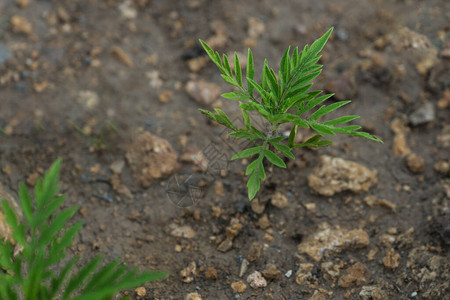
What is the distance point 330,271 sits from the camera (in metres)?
2.36

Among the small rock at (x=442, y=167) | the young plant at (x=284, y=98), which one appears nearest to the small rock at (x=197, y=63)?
the young plant at (x=284, y=98)

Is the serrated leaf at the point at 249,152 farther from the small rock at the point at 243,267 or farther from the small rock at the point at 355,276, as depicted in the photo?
the small rock at the point at 355,276

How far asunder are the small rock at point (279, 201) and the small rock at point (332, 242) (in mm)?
249

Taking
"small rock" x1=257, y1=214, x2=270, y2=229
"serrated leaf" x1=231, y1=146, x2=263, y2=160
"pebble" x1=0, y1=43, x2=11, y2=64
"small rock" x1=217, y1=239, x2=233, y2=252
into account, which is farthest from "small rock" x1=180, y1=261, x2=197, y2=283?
"pebble" x1=0, y1=43, x2=11, y2=64

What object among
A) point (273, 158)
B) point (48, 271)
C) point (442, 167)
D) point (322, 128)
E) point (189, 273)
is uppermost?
point (322, 128)

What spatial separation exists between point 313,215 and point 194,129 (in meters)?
0.95

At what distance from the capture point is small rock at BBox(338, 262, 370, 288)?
2303mm

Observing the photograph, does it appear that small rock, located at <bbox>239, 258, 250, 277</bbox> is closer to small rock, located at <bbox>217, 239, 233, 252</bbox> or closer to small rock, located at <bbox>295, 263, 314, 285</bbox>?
small rock, located at <bbox>217, 239, 233, 252</bbox>

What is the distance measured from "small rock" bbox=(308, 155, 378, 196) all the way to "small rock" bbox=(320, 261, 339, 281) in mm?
446

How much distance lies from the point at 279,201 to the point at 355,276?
593mm

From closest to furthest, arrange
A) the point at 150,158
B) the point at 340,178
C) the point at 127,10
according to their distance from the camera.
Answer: the point at 340,178 < the point at 150,158 < the point at 127,10

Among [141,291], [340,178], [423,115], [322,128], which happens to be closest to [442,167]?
[423,115]

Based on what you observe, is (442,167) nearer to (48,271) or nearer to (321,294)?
(321,294)

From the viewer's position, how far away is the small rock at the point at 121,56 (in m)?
3.37
